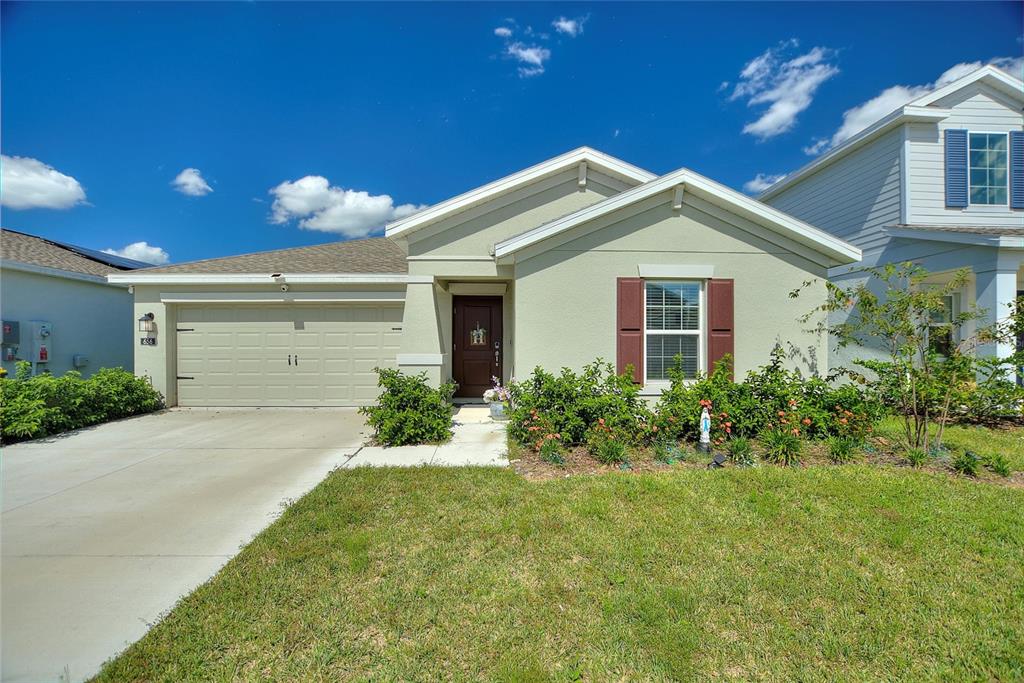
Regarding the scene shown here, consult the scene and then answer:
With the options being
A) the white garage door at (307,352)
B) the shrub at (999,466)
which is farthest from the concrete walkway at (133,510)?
the shrub at (999,466)

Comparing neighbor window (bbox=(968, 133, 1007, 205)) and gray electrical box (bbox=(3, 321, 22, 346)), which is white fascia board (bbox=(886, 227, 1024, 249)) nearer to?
neighbor window (bbox=(968, 133, 1007, 205))

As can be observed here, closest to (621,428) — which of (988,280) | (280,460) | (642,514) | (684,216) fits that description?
(642,514)

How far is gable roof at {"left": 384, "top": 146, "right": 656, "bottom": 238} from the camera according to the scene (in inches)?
307

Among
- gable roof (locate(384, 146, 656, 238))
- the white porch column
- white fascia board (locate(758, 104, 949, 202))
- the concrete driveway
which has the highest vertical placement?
white fascia board (locate(758, 104, 949, 202))

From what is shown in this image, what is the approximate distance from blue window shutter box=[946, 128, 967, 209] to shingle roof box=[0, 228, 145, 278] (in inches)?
763

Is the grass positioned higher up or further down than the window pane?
further down

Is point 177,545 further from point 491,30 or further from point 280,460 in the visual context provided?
point 491,30

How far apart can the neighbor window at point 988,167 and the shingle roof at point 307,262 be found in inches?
486

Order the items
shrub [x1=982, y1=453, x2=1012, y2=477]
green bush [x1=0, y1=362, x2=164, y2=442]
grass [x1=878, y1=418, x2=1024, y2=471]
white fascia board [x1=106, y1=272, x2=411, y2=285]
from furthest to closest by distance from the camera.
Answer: white fascia board [x1=106, y1=272, x2=411, y2=285] → green bush [x1=0, y1=362, x2=164, y2=442] → grass [x1=878, y1=418, x2=1024, y2=471] → shrub [x1=982, y1=453, x2=1012, y2=477]

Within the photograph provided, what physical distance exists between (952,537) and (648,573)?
260 cm

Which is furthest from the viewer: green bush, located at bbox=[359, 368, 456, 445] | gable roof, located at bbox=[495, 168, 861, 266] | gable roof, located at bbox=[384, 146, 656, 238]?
gable roof, located at bbox=[384, 146, 656, 238]

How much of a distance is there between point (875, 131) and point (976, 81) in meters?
1.98

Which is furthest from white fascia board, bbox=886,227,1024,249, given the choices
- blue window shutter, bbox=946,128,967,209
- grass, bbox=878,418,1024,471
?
grass, bbox=878,418,1024,471

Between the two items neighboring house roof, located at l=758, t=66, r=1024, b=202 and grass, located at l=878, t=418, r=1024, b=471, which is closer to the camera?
grass, located at l=878, t=418, r=1024, b=471
